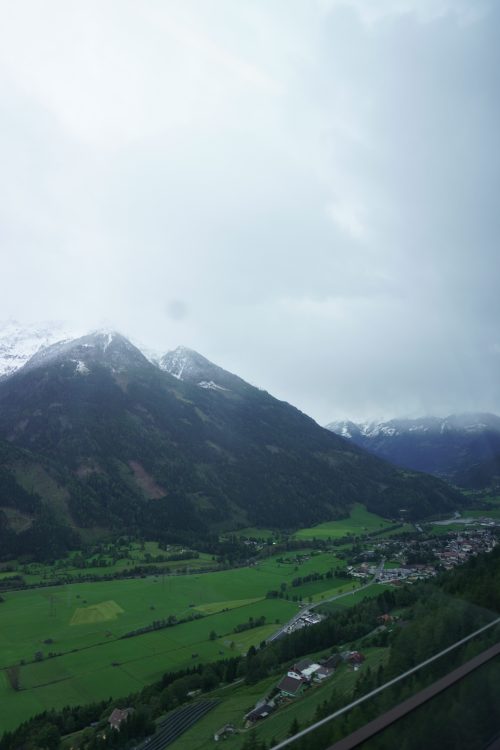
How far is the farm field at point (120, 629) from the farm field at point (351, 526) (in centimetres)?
3239

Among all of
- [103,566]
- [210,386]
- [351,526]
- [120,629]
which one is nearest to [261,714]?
[120,629]

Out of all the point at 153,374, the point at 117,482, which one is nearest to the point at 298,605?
the point at 117,482

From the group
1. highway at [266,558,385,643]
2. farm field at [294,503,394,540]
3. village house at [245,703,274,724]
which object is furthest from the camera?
farm field at [294,503,394,540]

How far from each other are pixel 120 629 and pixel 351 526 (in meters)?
81.8

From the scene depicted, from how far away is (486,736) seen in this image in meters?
3.51

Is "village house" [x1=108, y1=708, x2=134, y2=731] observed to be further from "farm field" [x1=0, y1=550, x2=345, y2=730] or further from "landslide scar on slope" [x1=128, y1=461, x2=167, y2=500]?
"landslide scar on slope" [x1=128, y1=461, x2=167, y2=500]

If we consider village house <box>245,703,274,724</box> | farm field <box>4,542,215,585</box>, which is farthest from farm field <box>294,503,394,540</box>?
village house <box>245,703,274,724</box>

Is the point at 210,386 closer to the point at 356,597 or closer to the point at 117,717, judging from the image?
the point at 356,597

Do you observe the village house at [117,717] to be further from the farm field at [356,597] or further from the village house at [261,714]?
the farm field at [356,597]

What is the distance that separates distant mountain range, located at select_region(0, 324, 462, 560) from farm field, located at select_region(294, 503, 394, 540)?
4.56 metres

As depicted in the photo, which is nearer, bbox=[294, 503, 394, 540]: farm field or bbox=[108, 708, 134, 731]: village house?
bbox=[108, 708, 134, 731]: village house

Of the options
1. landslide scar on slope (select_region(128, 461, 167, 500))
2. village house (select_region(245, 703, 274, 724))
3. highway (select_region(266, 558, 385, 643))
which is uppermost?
landslide scar on slope (select_region(128, 461, 167, 500))

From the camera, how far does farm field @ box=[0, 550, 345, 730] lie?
34.6 meters

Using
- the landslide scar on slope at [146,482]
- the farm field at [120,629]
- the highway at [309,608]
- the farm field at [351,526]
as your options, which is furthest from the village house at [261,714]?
the landslide scar on slope at [146,482]
